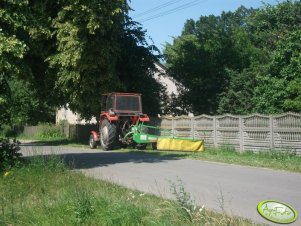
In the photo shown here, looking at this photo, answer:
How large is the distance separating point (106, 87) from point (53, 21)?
34.7ft

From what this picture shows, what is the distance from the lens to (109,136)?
23469 mm

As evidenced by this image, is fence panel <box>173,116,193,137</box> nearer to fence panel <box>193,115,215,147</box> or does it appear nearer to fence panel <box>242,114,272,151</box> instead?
fence panel <box>193,115,215,147</box>

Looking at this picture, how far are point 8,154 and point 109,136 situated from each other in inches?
414

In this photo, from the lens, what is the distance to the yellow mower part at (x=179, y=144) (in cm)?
2178

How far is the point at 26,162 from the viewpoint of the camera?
1327cm

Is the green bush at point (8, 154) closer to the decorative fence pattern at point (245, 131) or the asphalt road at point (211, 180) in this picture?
the asphalt road at point (211, 180)

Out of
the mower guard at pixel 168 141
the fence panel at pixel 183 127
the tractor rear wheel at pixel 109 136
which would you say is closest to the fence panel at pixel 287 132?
the mower guard at pixel 168 141

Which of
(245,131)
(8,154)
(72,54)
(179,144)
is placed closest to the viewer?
(8,154)

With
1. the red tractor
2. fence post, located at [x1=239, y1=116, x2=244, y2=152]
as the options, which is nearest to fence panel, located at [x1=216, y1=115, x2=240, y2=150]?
fence post, located at [x1=239, y1=116, x2=244, y2=152]

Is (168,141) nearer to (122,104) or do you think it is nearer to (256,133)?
(122,104)

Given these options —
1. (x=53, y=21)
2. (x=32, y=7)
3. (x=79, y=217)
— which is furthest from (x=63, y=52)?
(x=79, y=217)

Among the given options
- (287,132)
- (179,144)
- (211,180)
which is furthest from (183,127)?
(211,180)

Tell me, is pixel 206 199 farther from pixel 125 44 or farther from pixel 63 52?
pixel 125 44

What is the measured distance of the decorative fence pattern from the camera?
1800cm
